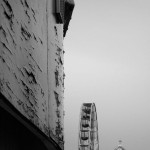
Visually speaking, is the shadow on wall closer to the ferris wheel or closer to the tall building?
the tall building

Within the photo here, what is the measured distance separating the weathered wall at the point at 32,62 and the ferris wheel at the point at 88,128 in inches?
348

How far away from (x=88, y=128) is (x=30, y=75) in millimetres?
10185

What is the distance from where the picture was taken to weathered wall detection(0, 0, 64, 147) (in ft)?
2.78

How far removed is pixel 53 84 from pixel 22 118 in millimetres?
587

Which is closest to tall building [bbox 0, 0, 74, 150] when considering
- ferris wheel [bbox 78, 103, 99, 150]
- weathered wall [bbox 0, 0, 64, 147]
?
weathered wall [bbox 0, 0, 64, 147]

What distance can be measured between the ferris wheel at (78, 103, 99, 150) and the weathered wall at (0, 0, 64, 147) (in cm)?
883

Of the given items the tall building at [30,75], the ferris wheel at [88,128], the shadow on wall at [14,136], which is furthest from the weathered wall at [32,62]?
the ferris wheel at [88,128]

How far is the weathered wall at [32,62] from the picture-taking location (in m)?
0.85

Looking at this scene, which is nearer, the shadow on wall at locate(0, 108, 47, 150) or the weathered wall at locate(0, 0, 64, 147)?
the weathered wall at locate(0, 0, 64, 147)

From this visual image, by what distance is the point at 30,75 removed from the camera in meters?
1.13

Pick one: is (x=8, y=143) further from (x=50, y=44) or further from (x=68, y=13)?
(x=68, y=13)

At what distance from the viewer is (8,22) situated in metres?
0.86

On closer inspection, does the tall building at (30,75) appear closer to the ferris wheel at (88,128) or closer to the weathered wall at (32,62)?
the weathered wall at (32,62)

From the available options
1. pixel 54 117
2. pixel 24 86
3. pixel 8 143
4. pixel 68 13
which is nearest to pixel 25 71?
pixel 24 86
